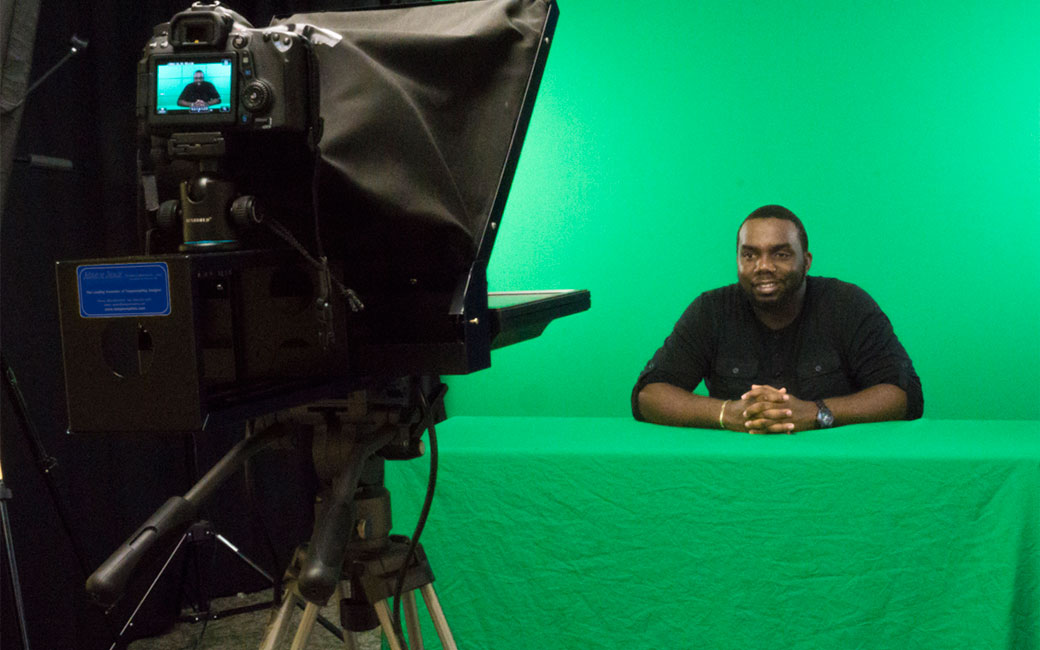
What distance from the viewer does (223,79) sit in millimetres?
822

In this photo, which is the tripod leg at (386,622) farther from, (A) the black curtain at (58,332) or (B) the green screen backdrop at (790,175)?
(B) the green screen backdrop at (790,175)

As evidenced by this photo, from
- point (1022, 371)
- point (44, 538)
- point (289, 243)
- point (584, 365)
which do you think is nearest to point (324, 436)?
point (289, 243)

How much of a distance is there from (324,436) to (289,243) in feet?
0.68

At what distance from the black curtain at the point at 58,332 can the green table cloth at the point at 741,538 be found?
0.70 metres

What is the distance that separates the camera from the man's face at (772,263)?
8.95 ft

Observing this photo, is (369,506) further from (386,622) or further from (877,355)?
(877,355)

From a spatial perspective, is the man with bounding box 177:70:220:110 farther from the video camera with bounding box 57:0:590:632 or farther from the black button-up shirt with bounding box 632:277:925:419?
the black button-up shirt with bounding box 632:277:925:419

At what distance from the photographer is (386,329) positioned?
0.99 meters

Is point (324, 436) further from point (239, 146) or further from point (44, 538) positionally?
point (44, 538)

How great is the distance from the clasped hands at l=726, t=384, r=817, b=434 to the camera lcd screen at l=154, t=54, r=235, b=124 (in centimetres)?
154

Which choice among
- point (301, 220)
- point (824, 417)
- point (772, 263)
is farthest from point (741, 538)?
point (301, 220)

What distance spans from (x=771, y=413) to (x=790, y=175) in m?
1.90

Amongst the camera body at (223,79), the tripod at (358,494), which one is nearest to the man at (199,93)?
the camera body at (223,79)

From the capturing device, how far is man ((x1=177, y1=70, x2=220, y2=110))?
2.71 ft
